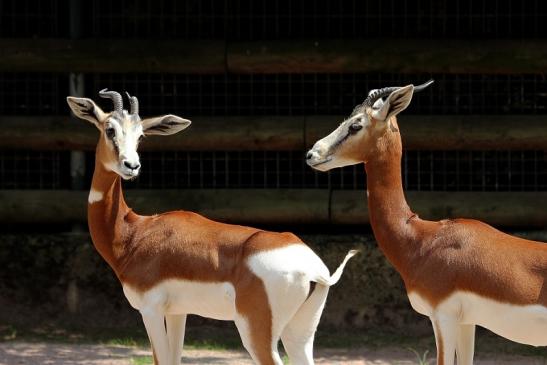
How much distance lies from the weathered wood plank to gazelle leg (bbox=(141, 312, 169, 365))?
435cm

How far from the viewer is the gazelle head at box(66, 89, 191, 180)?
23.7ft

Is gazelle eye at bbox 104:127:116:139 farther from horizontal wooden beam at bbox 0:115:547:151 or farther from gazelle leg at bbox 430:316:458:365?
horizontal wooden beam at bbox 0:115:547:151

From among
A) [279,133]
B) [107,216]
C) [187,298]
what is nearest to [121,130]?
[107,216]

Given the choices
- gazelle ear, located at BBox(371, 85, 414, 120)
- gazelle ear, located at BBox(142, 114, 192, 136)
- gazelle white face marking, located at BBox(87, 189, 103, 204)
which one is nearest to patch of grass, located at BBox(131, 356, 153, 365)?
gazelle white face marking, located at BBox(87, 189, 103, 204)

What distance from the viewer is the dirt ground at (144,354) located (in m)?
9.59

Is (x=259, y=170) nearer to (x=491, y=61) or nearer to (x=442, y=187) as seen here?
(x=442, y=187)

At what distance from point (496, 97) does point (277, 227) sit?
8.28 ft

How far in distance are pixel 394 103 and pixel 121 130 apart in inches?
66.7

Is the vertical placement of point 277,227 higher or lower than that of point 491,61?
lower

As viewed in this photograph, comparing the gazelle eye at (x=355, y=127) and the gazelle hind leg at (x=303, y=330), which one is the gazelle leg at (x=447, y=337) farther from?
the gazelle eye at (x=355, y=127)

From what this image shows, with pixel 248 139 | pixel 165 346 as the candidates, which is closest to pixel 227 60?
pixel 248 139

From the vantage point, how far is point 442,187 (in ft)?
38.2

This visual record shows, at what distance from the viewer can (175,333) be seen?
7445 mm

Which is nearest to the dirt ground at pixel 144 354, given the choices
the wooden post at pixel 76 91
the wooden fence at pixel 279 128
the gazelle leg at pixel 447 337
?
the wooden post at pixel 76 91
